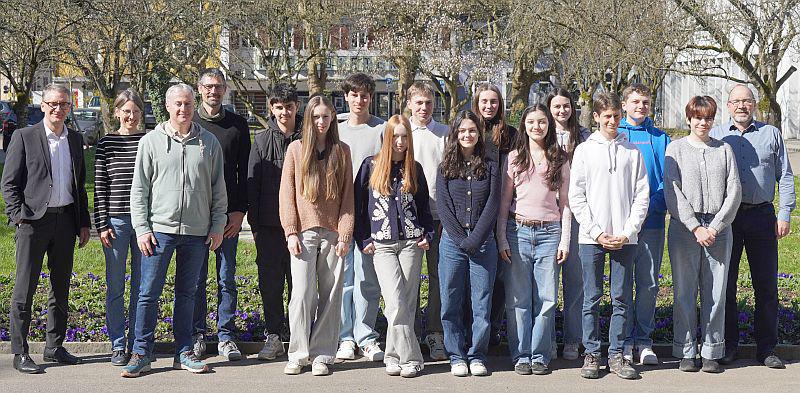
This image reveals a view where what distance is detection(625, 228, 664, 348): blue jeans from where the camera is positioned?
7082 millimetres

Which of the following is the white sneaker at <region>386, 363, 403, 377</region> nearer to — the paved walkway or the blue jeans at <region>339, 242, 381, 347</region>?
the paved walkway

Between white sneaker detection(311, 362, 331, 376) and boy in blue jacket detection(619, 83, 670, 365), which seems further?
boy in blue jacket detection(619, 83, 670, 365)

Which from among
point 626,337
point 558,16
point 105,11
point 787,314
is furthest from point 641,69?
point 626,337

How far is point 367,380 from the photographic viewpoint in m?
6.84

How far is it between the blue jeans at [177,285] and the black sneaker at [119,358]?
0.26 meters

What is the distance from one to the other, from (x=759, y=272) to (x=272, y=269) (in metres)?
3.71

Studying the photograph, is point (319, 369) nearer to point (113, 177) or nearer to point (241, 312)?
point (241, 312)

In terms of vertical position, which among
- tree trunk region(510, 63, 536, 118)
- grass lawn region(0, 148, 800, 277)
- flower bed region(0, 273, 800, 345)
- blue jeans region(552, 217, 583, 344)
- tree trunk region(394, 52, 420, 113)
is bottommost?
flower bed region(0, 273, 800, 345)

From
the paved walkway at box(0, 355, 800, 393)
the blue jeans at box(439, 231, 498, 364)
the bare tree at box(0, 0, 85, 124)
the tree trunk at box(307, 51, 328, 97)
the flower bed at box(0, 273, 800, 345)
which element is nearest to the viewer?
the paved walkway at box(0, 355, 800, 393)

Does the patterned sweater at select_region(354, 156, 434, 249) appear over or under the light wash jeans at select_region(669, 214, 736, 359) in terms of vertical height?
over

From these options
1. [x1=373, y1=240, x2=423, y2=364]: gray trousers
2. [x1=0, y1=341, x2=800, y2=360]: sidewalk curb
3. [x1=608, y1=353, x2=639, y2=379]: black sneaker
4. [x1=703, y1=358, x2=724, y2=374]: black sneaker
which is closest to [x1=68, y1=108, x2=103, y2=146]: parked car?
[x1=0, y1=341, x2=800, y2=360]: sidewalk curb

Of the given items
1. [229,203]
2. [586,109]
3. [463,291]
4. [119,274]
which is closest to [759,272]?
[463,291]

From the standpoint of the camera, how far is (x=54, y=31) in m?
20.3

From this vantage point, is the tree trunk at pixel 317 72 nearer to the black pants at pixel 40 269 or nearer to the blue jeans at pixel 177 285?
the black pants at pixel 40 269
